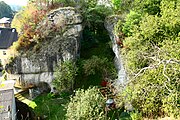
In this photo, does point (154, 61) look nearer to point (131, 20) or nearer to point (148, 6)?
point (131, 20)

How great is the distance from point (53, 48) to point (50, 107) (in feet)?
14.4

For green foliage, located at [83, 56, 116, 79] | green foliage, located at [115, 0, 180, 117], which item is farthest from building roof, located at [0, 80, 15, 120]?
green foliage, located at [115, 0, 180, 117]

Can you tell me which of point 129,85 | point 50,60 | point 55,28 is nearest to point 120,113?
point 129,85

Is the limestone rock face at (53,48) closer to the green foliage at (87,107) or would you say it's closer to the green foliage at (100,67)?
the green foliage at (100,67)

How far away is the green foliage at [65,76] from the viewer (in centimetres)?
1748

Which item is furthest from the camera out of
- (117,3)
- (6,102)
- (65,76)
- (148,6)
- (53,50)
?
(53,50)

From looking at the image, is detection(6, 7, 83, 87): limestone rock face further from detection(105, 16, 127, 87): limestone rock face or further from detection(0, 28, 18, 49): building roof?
detection(0, 28, 18, 49): building roof

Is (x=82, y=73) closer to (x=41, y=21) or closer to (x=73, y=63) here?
(x=73, y=63)

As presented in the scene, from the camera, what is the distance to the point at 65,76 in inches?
688

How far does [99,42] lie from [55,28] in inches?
185

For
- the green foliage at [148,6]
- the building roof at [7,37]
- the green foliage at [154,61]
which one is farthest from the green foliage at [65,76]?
the building roof at [7,37]

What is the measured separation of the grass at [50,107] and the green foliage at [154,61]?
451cm

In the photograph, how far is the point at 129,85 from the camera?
1248cm

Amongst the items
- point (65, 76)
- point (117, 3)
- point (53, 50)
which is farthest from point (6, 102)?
point (117, 3)
